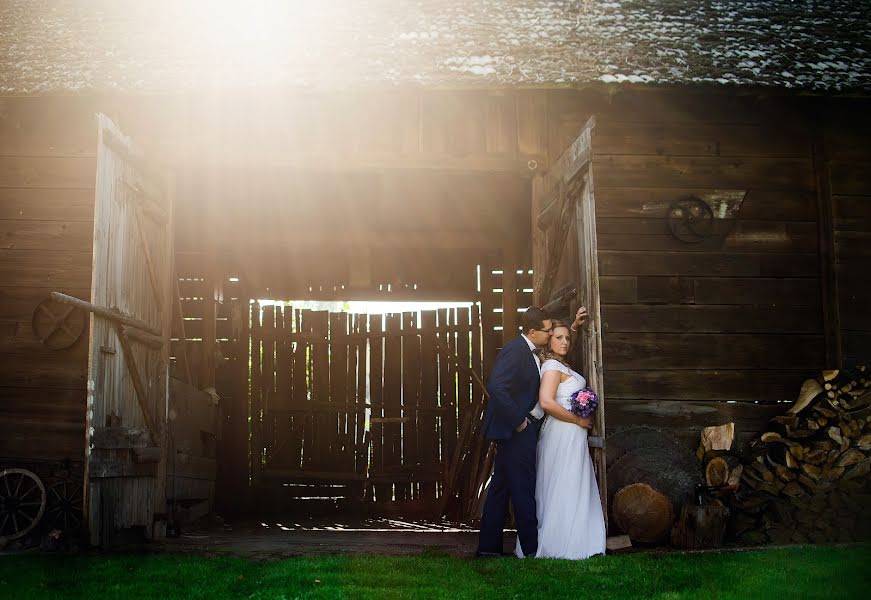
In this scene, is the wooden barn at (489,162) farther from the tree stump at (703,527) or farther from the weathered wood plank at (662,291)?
the tree stump at (703,527)

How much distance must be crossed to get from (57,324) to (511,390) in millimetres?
4149

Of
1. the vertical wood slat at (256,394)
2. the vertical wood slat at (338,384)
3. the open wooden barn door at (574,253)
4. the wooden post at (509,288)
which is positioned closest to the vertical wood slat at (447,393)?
the wooden post at (509,288)

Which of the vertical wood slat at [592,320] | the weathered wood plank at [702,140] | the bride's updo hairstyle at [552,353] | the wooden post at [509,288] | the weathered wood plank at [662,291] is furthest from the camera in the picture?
the wooden post at [509,288]

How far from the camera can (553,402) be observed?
7402 mm

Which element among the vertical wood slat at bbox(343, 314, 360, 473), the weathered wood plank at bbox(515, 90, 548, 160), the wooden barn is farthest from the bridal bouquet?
the vertical wood slat at bbox(343, 314, 360, 473)

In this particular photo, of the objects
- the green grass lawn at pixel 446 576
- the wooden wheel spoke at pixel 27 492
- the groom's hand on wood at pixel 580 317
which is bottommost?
the green grass lawn at pixel 446 576

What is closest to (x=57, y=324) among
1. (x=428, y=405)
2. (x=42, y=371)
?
(x=42, y=371)

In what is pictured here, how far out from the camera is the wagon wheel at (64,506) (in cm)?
831

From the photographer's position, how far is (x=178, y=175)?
10.5 m

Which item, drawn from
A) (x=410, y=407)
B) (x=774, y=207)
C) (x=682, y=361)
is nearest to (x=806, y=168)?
(x=774, y=207)

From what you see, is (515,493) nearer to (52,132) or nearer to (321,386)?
(52,132)

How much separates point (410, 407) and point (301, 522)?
2.61m

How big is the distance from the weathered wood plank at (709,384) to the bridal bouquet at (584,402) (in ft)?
4.77

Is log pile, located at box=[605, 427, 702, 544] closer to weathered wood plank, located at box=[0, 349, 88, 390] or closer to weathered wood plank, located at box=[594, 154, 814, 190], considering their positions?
weathered wood plank, located at box=[594, 154, 814, 190]
